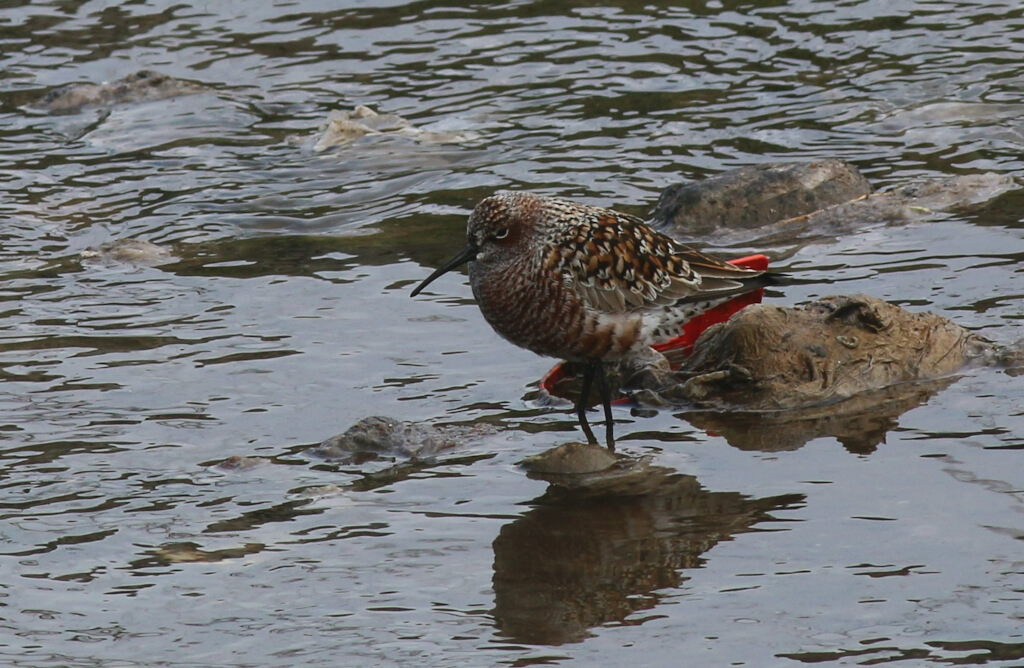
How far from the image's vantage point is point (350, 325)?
9.36m

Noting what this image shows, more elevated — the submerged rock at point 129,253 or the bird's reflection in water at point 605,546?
the submerged rock at point 129,253

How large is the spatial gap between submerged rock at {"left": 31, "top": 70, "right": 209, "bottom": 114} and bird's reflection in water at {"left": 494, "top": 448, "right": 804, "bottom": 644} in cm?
840

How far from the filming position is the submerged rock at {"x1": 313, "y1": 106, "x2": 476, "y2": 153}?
12930mm

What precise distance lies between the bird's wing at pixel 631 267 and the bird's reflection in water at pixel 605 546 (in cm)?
109

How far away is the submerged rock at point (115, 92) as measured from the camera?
14000mm

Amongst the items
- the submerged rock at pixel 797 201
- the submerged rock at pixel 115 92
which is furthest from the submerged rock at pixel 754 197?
the submerged rock at pixel 115 92

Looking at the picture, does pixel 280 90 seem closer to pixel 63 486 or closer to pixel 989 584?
pixel 63 486


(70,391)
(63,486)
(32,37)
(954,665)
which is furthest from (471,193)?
(954,665)

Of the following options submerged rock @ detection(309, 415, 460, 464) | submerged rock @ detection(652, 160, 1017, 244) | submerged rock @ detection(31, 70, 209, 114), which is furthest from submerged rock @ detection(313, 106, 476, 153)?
submerged rock @ detection(309, 415, 460, 464)

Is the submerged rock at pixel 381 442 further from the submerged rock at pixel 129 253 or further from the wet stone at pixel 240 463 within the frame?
the submerged rock at pixel 129 253

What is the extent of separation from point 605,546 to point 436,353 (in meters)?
2.80

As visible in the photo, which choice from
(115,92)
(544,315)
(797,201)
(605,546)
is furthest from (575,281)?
(115,92)

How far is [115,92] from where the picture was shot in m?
14.1

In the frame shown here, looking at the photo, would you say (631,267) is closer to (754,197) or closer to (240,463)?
(240,463)
